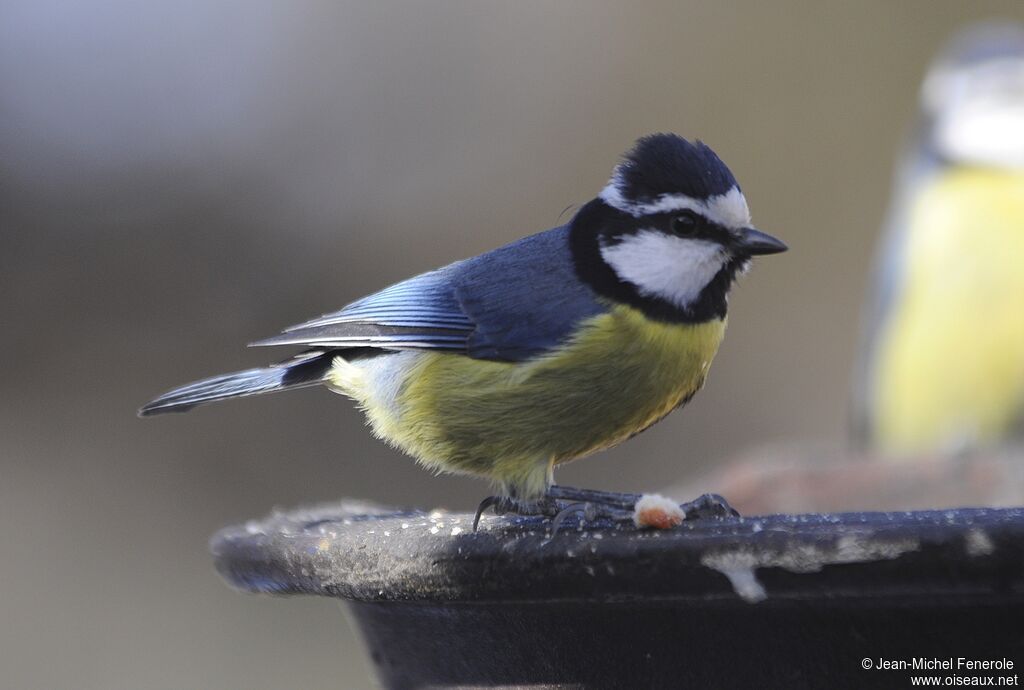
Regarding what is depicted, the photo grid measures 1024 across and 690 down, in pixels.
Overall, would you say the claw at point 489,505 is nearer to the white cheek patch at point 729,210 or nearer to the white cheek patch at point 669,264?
the white cheek patch at point 669,264

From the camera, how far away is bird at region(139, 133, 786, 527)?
153cm

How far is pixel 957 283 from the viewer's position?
390cm

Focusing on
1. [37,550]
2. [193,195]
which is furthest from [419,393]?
[193,195]

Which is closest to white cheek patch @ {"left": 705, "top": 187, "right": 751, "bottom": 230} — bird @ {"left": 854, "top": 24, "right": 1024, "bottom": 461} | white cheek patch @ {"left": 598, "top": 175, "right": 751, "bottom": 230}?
white cheek patch @ {"left": 598, "top": 175, "right": 751, "bottom": 230}

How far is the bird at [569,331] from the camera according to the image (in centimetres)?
153

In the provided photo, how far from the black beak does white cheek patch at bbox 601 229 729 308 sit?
1.2 inches

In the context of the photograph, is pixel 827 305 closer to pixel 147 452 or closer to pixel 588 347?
pixel 147 452

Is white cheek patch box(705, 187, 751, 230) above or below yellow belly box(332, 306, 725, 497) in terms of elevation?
above

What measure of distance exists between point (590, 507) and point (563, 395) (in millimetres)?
217

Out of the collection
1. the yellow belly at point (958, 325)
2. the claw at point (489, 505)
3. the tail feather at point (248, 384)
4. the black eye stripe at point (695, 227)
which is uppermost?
the yellow belly at point (958, 325)

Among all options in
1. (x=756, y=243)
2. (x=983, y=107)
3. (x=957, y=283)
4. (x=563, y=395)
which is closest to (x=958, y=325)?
(x=957, y=283)

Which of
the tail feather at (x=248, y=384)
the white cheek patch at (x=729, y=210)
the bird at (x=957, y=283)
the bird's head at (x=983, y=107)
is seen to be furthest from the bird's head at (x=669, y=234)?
the bird's head at (x=983, y=107)

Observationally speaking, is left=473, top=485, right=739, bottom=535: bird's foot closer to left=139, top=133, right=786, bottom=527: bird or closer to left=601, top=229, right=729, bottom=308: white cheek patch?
left=139, top=133, right=786, bottom=527: bird

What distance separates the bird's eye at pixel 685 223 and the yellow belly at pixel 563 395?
13cm
